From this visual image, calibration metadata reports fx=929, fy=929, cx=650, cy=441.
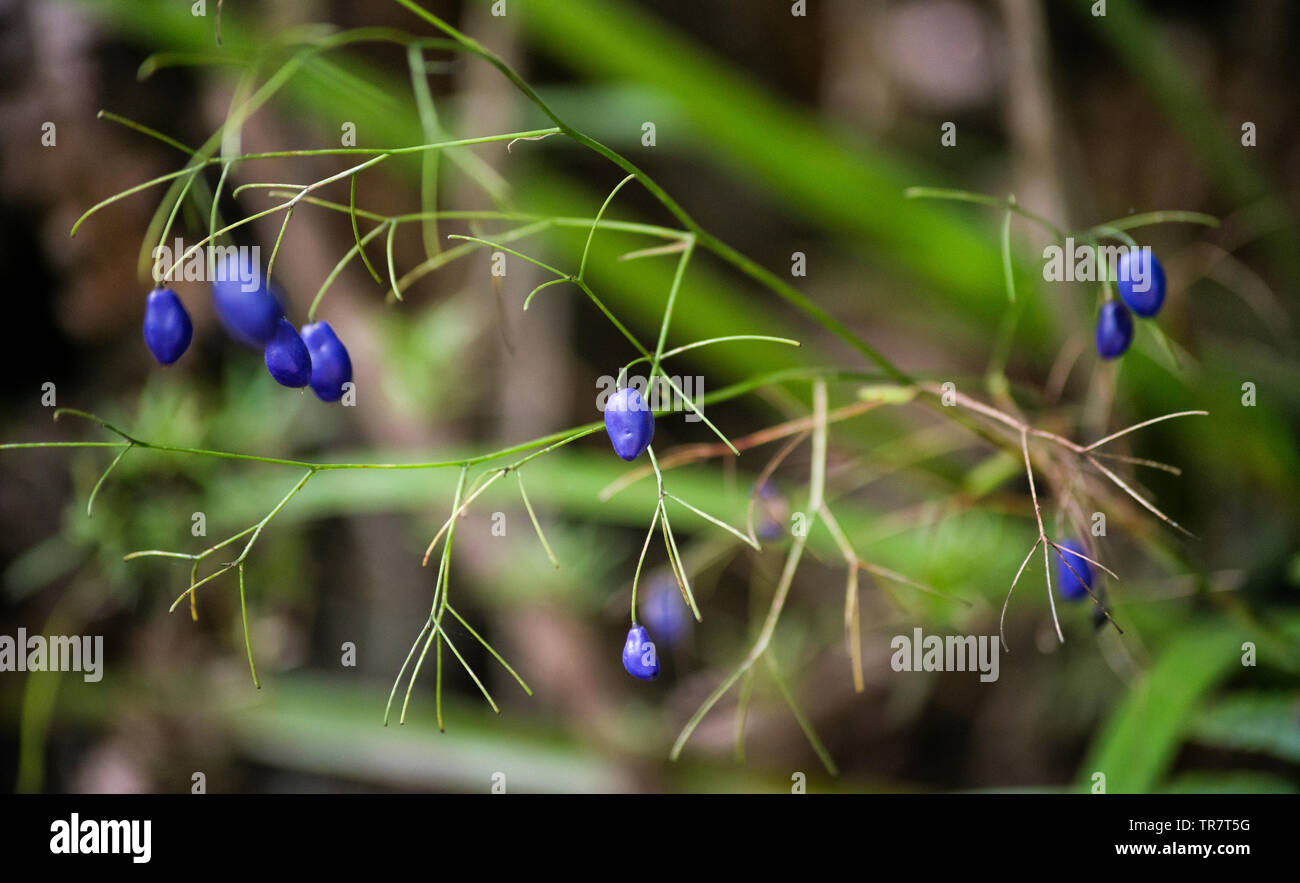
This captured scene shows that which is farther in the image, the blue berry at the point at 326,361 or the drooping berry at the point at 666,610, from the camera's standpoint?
the drooping berry at the point at 666,610

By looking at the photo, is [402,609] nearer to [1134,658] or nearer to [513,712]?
[513,712]

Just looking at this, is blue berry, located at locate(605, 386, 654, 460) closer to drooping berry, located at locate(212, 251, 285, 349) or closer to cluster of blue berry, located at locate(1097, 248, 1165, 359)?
drooping berry, located at locate(212, 251, 285, 349)

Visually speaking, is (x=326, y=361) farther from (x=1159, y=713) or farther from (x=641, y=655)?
(x=1159, y=713)

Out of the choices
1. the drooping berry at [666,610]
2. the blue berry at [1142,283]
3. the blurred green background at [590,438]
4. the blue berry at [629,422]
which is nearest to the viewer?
the blue berry at [629,422]

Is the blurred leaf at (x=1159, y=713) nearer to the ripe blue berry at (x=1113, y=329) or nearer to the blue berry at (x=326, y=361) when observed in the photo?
the ripe blue berry at (x=1113, y=329)

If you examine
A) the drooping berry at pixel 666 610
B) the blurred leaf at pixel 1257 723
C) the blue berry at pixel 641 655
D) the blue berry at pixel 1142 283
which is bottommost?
the blurred leaf at pixel 1257 723

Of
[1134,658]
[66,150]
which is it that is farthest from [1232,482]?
[66,150]

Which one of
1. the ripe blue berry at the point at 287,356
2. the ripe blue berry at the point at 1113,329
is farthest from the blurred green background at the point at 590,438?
the ripe blue berry at the point at 287,356

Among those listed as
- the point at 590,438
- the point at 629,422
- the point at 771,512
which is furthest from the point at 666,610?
the point at 590,438
